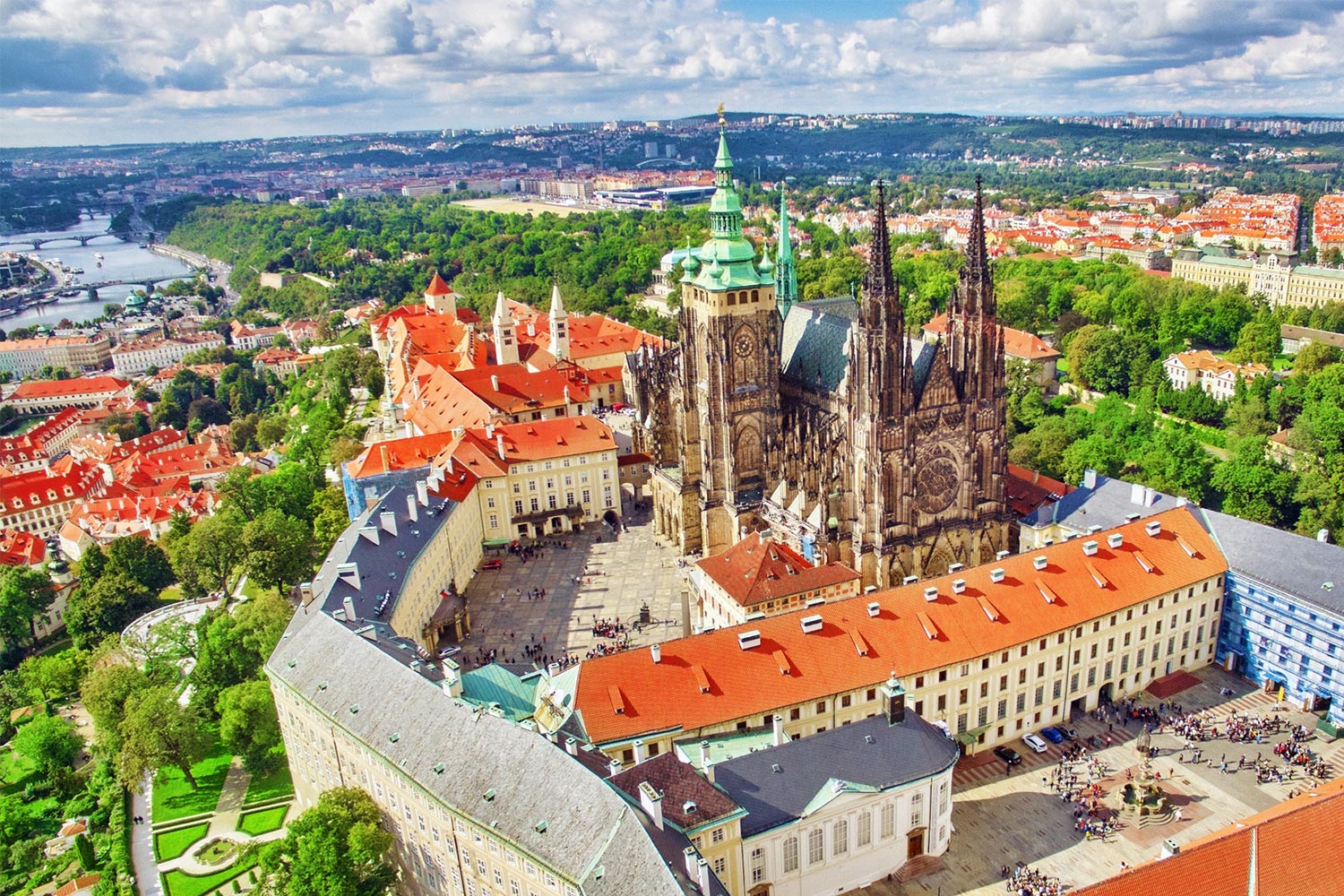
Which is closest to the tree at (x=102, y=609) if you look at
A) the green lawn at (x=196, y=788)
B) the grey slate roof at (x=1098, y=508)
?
the green lawn at (x=196, y=788)

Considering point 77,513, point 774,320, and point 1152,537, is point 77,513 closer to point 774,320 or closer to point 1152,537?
point 774,320

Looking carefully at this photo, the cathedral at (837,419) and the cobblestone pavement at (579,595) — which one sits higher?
the cathedral at (837,419)

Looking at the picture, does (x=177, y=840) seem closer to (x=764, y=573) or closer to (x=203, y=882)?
(x=203, y=882)

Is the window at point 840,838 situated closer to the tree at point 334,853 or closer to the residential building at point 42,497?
the tree at point 334,853

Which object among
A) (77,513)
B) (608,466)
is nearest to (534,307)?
(77,513)

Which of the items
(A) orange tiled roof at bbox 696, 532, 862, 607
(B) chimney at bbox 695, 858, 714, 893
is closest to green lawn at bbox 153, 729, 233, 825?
(A) orange tiled roof at bbox 696, 532, 862, 607
